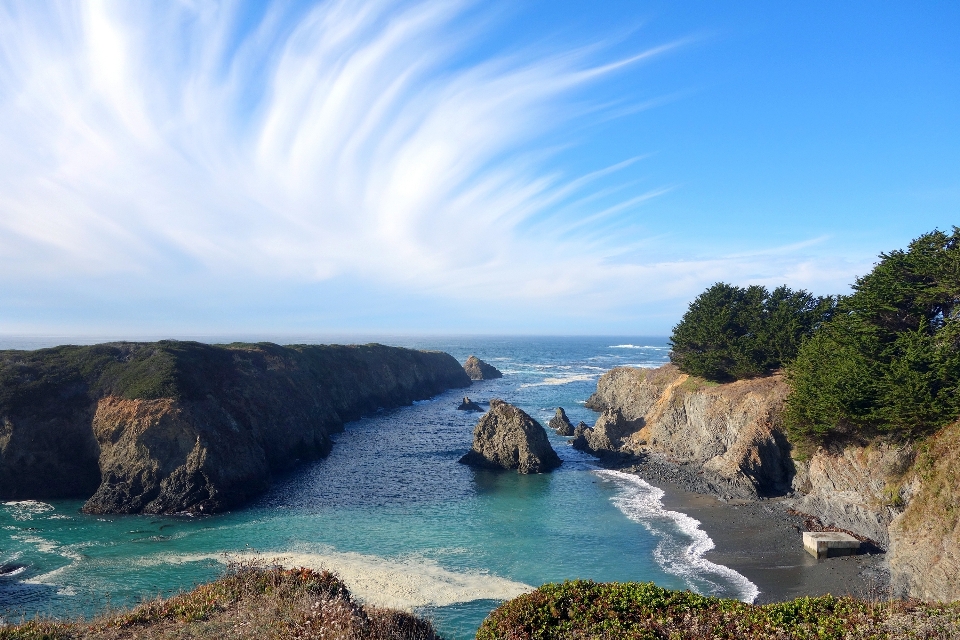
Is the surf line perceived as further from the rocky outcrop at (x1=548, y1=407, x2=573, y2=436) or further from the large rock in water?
the rocky outcrop at (x1=548, y1=407, x2=573, y2=436)

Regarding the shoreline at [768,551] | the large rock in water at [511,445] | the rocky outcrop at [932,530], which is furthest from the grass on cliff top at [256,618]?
the large rock in water at [511,445]

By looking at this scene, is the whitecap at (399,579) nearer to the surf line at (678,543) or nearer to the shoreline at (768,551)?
the surf line at (678,543)

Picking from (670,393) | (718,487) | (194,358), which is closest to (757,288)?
(670,393)

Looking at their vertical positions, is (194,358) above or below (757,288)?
below

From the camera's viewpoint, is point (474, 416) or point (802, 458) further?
point (474, 416)

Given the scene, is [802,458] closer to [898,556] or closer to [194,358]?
[898,556]

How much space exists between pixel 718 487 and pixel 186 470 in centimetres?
4063

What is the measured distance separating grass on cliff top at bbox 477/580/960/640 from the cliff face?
3216 centimetres

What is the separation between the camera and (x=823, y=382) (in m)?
30.4

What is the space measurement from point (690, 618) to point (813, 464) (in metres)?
24.2

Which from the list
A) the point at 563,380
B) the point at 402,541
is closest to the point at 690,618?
the point at 402,541

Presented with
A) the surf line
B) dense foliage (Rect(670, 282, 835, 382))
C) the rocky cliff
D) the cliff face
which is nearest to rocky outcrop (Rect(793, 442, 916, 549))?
the rocky cliff

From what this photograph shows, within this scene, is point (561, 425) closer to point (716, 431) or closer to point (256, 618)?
point (716, 431)

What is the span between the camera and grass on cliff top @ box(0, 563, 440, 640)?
1500cm
